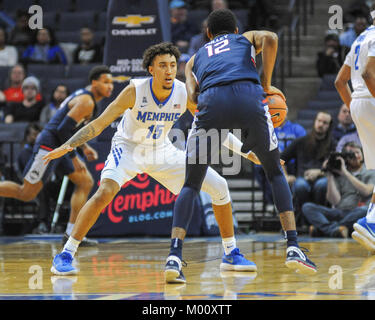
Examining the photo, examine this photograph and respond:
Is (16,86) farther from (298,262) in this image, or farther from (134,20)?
(298,262)

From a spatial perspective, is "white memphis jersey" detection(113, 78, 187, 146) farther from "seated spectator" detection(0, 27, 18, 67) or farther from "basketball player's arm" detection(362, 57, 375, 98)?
"seated spectator" detection(0, 27, 18, 67)

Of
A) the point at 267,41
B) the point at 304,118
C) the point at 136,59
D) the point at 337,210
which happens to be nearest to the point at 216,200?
the point at 267,41

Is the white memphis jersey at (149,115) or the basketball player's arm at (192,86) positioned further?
the white memphis jersey at (149,115)

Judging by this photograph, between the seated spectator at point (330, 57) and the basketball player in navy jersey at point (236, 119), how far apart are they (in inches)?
282

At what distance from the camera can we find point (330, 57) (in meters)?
12.4

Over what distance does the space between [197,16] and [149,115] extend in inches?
326

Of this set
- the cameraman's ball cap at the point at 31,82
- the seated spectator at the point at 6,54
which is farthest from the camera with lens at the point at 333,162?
the seated spectator at the point at 6,54

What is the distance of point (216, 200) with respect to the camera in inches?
228

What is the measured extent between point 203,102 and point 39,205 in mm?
5442

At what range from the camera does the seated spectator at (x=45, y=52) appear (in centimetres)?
1342

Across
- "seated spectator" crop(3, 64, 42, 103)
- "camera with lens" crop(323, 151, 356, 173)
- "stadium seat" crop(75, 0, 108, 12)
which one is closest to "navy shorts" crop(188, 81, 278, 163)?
"camera with lens" crop(323, 151, 356, 173)

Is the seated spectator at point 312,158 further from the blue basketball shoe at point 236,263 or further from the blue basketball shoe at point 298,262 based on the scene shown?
the blue basketball shoe at point 298,262

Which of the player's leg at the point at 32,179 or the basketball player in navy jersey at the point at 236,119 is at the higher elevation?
the player's leg at the point at 32,179

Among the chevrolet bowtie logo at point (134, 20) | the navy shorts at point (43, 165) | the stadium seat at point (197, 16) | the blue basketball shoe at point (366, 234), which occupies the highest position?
the stadium seat at point (197, 16)
